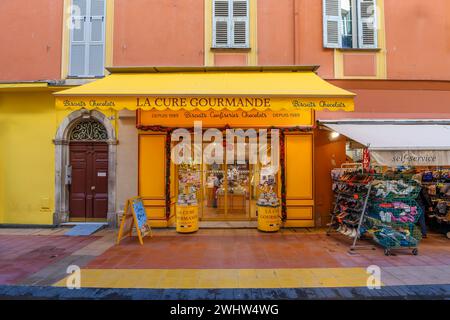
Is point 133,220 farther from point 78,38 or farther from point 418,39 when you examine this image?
point 418,39

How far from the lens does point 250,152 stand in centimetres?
860

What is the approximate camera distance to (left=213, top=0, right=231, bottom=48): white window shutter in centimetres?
859

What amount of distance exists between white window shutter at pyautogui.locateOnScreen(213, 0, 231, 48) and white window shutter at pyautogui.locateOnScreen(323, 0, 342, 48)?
9.30 feet

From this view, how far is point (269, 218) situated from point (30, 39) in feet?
28.6

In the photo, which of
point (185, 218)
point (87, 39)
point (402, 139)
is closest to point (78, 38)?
point (87, 39)

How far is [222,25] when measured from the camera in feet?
28.2

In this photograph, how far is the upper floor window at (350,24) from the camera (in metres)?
8.50

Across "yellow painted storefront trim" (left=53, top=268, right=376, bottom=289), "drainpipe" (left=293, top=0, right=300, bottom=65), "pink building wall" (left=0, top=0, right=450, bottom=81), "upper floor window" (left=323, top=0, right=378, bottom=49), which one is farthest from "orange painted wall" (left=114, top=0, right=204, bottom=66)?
"yellow painted storefront trim" (left=53, top=268, right=376, bottom=289)

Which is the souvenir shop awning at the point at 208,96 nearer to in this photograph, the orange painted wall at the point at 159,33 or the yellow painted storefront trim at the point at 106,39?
the orange painted wall at the point at 159,33

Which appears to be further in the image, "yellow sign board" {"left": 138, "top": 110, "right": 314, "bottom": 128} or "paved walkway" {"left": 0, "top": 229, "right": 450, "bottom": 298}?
"yellow sign board" {"left": 138, "top": 110, "right": 314, "bottom": 128}

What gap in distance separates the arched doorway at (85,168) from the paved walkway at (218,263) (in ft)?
3.78

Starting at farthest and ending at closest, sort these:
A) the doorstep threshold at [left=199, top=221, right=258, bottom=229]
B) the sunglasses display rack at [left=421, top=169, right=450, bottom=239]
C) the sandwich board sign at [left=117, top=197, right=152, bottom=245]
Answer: the doorstep threshold at [left=199, top=221, right=258, bottom=229] < the sunglasses display rack at [left=421, top=169, right=450, bottom=239] < the sandwich board sign at [left=117, top=197, right=152, bottom=245]

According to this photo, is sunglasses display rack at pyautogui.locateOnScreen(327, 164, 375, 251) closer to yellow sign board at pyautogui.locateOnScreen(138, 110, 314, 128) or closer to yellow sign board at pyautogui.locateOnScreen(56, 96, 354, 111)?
yellow sign board at pyautogui.locateOnScreen(56, 96, 354, 111)

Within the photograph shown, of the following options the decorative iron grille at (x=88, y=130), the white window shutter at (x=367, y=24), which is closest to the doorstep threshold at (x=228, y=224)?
the decorative iron grille at (x=88, y=130)
